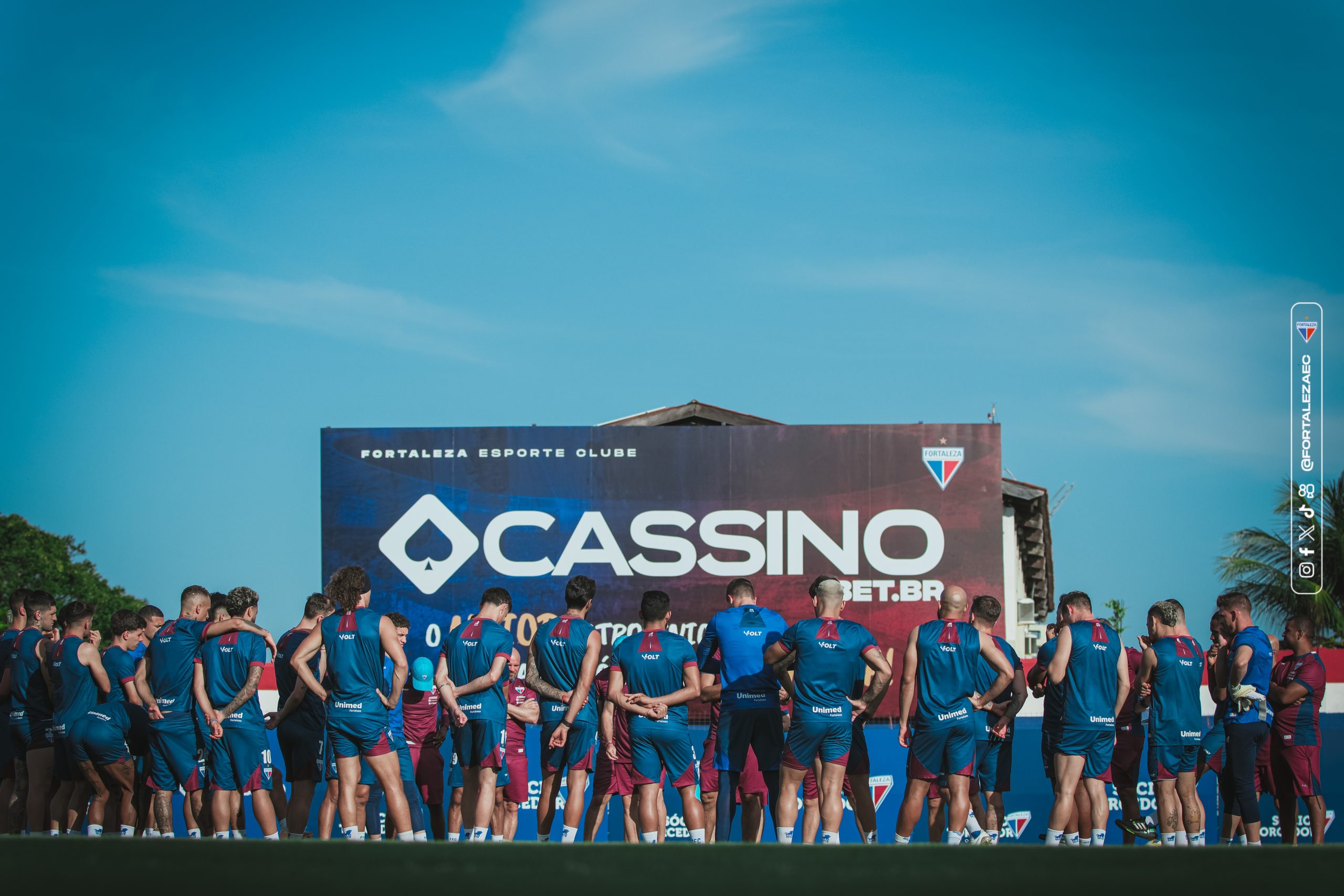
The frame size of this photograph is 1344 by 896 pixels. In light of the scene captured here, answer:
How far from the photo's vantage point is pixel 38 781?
9.23 metres

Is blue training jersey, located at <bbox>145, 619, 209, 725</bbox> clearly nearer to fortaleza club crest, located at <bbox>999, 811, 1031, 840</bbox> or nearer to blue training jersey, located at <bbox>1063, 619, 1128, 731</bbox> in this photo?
blue training jersey, located at <bbox>1063, 619, 1128, 731</bbox>

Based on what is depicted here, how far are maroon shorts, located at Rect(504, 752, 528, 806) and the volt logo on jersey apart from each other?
6592 mm

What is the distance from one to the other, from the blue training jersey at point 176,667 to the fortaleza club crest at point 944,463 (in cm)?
936

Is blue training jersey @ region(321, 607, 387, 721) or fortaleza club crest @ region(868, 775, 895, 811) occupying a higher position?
blue training jersey @ region(321, 607, 387, 721)

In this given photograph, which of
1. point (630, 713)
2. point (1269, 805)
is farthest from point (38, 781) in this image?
point (1269, 805)

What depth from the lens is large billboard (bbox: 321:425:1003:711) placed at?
15.1 metres

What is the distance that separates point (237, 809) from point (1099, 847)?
24.2 feet

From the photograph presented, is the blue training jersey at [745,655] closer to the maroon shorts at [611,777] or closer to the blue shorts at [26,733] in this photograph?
the maroon shorts at [611,777]

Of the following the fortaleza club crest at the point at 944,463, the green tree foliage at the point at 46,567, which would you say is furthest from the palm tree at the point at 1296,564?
the green tree foliage at the point at 46,567

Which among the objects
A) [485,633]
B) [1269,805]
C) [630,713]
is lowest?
[1269,805]

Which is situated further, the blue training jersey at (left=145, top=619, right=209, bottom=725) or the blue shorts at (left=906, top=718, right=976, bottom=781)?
the blue training jersey at (left=145, top=619, right=209, bottom=725)

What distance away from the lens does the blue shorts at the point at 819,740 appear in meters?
7.92

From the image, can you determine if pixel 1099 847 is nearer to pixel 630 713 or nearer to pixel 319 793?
pixel 630 713

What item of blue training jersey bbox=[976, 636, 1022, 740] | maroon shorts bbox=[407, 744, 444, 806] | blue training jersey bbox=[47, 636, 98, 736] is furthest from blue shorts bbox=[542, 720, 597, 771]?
blue training jersey bbox=[47, 636, 98, 736]
